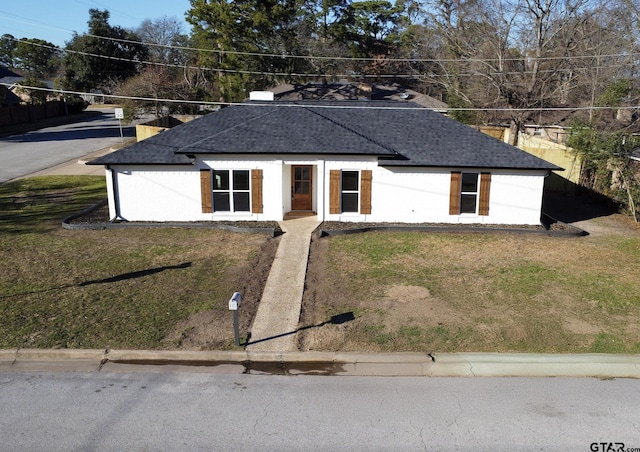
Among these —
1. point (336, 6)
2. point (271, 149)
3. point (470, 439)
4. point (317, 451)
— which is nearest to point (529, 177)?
point (271, 149)

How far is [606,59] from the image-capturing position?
111ft

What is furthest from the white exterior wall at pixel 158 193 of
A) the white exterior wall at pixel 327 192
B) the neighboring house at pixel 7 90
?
the neighboring house at pixel 7 90

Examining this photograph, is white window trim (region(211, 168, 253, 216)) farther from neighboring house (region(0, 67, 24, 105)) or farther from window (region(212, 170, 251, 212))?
neighboring house (region(0, 67, 24, 105))

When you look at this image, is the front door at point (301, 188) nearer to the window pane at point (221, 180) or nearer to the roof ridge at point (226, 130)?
the window pane at point (221, 180)

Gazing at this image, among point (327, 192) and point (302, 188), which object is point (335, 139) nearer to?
point (327, 192)

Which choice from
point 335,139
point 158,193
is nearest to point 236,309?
point 158,193

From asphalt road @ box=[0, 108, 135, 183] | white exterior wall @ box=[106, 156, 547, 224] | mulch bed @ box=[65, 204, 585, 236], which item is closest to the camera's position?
mulch bed @ box=[65, 204, 585, 236]

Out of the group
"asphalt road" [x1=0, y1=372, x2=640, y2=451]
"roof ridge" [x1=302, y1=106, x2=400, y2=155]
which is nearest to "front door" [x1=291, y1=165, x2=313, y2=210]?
"roof ridge" [x1=302, y1=106, x2=400, y2=155]

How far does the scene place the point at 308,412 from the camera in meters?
8.02

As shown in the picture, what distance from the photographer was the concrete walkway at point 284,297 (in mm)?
10438

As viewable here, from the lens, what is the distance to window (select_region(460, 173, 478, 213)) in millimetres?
18688

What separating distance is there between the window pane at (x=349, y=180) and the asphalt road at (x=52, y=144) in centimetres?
1714

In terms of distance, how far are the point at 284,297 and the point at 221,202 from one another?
7256 mm

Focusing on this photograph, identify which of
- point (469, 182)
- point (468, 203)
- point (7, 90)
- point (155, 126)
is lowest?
point (468, 203)
